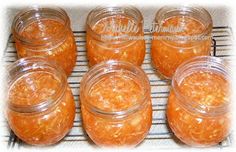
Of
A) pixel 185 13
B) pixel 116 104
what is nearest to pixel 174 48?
pixel 185 13

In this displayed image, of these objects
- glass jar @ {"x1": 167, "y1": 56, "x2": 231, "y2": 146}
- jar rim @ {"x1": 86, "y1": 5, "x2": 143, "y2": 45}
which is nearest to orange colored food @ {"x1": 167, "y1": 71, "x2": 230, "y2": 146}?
glass jar @ {"x1": 167, "y1": 56, "x2": 231, "y2": 146}

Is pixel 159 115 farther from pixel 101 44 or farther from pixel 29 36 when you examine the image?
pixel 29 36

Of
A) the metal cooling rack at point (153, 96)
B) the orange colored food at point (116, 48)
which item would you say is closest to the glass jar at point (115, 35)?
the orange colored food at point (116, 48)

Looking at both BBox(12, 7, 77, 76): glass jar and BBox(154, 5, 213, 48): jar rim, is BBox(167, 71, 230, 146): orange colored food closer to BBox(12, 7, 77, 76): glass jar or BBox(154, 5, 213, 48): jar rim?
BBox(154, 5, 213, 48): jar rim

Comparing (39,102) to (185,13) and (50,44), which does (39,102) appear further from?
(185,13)

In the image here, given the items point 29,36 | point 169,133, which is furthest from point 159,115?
point 29,36

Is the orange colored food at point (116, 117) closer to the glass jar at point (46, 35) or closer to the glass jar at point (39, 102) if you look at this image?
the glass jar at point (39, 102)
